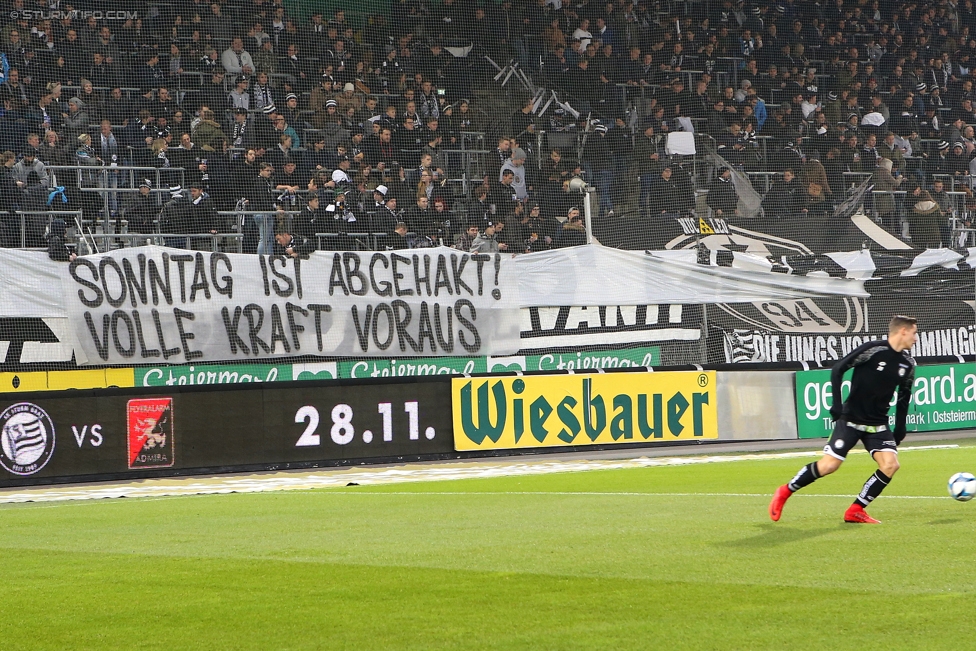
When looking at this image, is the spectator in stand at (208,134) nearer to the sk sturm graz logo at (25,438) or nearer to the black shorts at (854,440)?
the sk sturm graz logo at (25,438)

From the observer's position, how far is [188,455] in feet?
57.0

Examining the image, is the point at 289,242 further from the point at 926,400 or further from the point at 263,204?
the point at 926,400

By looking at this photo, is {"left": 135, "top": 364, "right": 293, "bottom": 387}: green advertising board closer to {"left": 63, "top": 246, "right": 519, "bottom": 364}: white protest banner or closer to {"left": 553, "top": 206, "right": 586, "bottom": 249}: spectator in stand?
{"left": 63, "top": 246, "right": 519, "bottom": 364}: white protest banner

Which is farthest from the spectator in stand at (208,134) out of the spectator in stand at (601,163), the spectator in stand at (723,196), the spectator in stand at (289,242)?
the spectator in stand at (723,196)

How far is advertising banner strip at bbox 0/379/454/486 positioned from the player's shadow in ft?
32.5

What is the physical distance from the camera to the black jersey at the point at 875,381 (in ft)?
30.1

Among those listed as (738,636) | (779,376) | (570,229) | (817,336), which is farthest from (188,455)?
(738,636)

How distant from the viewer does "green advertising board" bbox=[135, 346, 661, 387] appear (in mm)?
18312

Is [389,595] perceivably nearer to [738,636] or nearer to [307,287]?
[738,636]

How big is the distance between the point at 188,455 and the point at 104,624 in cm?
1142

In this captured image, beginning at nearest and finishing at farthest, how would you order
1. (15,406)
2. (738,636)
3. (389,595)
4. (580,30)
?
(738,636) < (389,595) < (15,406) < (580,30)

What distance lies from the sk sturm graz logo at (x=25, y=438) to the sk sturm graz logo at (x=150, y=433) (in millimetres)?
1103

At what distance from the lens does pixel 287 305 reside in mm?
18531

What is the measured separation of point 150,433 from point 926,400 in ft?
42.7
